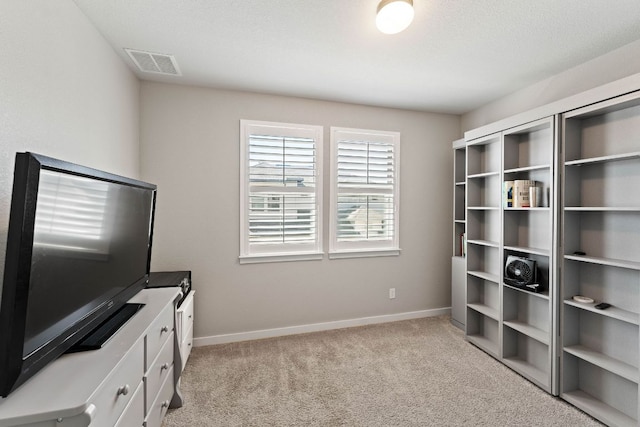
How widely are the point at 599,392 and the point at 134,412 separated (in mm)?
2970

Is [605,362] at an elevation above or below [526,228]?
below

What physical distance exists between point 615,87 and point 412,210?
211 cm

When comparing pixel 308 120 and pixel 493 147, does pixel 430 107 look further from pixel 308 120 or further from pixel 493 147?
pixel 308 120

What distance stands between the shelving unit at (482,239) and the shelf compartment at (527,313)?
236mm

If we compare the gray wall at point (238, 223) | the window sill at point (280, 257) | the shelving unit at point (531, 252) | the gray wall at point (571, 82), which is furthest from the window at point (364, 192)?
the shelving unit at point (531, 252)

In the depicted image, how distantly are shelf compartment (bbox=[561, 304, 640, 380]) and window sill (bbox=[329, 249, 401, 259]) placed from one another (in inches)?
67.0

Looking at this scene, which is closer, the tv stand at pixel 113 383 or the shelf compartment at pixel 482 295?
the tv stand at pixel 113 383

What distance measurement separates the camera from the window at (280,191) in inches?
123

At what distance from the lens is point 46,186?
103 cm

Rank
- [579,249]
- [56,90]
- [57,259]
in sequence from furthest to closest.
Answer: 1. [579,249]
2. [56,90]
3. [57,259]

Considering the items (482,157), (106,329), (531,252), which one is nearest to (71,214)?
(106,329)

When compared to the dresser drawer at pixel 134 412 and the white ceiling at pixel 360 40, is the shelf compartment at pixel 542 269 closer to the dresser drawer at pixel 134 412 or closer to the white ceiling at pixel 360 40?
the white ceiling at pixel 360 40

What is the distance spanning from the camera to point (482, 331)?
10.5 ft

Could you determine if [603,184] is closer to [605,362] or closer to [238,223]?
[605,362]
